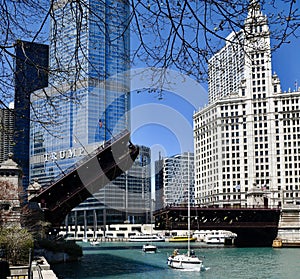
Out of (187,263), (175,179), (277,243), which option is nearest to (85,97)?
(187,263)

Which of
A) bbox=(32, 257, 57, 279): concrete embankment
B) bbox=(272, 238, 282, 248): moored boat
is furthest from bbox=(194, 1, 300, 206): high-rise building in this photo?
bbox=(32, 257, 57, 279): concrete embankment

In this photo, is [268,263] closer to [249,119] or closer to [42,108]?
[42,108]

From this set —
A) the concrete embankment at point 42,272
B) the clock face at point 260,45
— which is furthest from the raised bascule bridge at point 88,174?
the clock face at point 260,45

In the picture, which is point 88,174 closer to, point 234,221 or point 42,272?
point 42,272

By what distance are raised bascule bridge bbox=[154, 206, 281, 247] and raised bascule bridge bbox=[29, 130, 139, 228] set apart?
71.8 feet

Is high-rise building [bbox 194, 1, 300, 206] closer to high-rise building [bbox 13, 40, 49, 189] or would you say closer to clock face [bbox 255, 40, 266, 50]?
clock face [bbox 255, 40, 266, 50]

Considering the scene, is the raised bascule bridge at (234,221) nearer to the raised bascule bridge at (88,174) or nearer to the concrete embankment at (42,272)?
the raised bascule bridge at (88,174)

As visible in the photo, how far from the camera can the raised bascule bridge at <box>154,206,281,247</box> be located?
Result: 5303cm

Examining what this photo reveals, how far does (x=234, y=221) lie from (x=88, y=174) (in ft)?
117

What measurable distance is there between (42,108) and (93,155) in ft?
73.7

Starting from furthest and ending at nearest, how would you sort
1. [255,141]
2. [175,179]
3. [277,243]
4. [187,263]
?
[175,179]
[255,141]
[277,243]
[187,263]

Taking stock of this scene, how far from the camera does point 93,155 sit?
28797mm

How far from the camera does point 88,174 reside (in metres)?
29.4

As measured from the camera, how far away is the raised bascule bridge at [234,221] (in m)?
53.0
